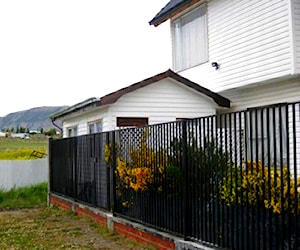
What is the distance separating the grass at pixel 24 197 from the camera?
51.3 ft

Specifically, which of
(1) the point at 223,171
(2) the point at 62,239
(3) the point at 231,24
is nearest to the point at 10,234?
(2) the point at 62,239

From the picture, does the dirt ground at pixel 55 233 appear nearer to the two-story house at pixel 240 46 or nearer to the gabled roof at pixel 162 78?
the gabled roof at pixel 162 78

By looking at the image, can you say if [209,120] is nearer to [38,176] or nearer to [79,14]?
[79,14]

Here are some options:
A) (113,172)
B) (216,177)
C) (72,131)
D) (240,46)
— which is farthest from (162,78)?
(216,177)

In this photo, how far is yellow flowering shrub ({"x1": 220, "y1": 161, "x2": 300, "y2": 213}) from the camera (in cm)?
523

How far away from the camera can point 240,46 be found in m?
13.3

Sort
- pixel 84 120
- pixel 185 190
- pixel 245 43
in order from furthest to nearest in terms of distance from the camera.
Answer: pixel 84 120 → pixel 245 43 → pixel 185 190

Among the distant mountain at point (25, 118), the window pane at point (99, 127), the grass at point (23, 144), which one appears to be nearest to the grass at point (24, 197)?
the window pane at point (99, 127)

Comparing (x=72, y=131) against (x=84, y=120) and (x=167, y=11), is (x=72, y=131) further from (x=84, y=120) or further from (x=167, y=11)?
(x=167, y=11)

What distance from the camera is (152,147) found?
8352mm

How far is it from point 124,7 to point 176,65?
2515mm

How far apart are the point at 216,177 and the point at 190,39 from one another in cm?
993

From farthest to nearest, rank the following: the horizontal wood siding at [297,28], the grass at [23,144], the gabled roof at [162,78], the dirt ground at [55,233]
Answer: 1. the grass at [23,144]
2. the gabled roof at [162,78]
3. the horizontal wood siding at [297,28]
4. the dirt ground at [55,233]

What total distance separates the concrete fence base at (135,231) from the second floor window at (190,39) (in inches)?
233
